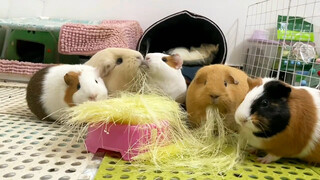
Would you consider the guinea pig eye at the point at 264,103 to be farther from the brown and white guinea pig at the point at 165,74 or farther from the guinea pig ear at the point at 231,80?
the brown and white guinea pig at the point at 165,74

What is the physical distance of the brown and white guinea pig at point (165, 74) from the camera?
3.73ft

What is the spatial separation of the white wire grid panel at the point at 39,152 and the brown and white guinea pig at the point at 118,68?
0.25m

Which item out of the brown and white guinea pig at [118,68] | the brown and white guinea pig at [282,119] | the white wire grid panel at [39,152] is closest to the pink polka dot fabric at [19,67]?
the white wire grid panel at [39,152]

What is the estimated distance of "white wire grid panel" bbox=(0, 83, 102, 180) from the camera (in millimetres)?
696

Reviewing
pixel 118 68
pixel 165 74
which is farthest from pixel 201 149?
pixel 118 68

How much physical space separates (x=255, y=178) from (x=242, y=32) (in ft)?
6.05

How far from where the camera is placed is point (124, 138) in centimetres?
80

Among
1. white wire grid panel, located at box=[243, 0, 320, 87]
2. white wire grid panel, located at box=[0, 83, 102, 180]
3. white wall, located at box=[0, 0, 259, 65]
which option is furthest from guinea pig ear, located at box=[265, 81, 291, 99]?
white wall, located at box=[0, 0, 259, 65]

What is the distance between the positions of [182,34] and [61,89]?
125cm

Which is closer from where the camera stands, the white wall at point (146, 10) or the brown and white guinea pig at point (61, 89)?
the brown and white guinea pig at point (61, 89)

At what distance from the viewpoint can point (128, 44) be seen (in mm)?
1867

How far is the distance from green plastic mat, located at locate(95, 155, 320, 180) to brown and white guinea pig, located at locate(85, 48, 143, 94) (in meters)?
0.40

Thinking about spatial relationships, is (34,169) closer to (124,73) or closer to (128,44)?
(124,73)

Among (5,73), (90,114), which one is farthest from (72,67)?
(5,73)
